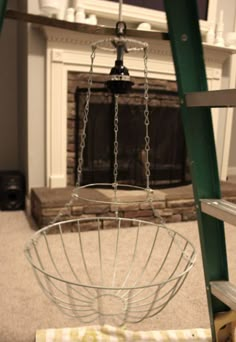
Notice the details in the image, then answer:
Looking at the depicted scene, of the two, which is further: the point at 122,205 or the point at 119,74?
the point at 122,205

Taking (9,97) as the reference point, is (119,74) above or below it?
below

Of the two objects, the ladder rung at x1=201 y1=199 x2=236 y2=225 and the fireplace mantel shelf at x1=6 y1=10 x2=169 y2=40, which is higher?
the fireplace mantel shelf at x1=6 y1=10 x2=169 y2=40

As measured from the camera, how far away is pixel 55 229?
229 centimetres

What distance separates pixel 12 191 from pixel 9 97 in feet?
2.93

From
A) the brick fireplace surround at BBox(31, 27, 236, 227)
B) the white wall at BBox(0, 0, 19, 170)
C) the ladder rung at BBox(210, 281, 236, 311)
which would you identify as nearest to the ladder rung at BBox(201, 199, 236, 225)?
the ladder rung at BBox(210, 281, 236, 311)

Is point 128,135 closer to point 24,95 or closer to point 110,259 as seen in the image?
point 24,95

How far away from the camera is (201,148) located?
82 cm

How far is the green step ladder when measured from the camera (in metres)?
0.79

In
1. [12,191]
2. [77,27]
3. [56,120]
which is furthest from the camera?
[12,191]

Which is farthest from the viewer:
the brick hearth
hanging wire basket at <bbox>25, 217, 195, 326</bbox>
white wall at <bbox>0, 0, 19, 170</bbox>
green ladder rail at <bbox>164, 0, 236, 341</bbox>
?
white wall at <bbox>0, 0, 19, 170</bbox>

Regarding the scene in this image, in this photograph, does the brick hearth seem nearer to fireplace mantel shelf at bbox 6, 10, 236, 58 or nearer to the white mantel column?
the white mantel column

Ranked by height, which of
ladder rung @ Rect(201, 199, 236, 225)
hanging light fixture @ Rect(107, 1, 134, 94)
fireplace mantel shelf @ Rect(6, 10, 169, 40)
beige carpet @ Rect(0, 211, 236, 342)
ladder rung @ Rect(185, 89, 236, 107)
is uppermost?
fireplace mantel shelf @ Rect(6, 10, 169, 40)

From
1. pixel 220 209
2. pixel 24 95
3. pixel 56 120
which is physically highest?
pixel 24 95

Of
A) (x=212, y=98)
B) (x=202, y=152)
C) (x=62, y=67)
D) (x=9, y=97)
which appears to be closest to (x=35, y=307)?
(x=202, y=152)
